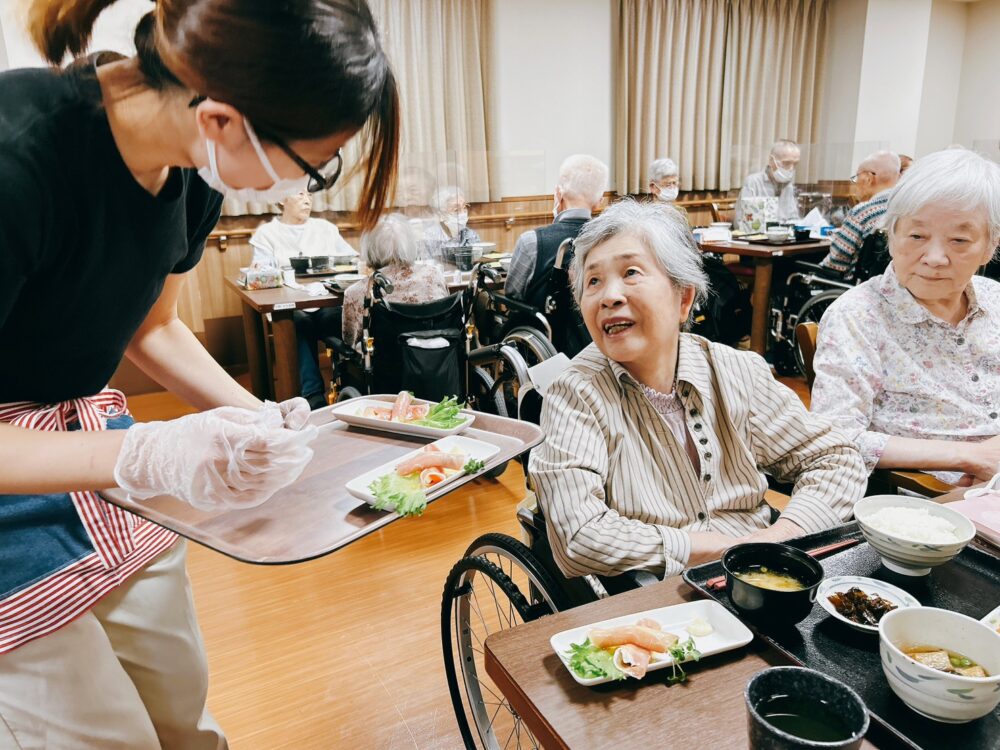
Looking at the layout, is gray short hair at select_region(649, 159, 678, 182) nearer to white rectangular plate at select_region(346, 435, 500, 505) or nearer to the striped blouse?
the striped blouse

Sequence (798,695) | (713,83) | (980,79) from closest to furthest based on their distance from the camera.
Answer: (798,695) < (713,83) < (980,79)

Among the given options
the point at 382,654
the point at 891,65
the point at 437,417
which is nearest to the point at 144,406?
the point at 382,654

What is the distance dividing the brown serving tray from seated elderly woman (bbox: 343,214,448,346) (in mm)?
1935

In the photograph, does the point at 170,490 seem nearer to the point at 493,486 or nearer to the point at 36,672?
the point at 36,672

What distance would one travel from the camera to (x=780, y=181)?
20.8 ft

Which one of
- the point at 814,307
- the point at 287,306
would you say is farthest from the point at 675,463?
the point at 814,307

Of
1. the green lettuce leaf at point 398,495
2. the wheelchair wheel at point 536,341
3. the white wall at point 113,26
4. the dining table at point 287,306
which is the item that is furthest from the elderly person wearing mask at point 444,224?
the white wall at point 113,26

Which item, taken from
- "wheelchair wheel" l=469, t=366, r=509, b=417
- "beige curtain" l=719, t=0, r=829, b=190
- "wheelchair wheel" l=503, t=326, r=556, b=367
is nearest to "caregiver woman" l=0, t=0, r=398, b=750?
"wheelchair wheel" l=503, t=326, r=556, b=367

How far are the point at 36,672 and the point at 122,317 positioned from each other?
488 millimetres

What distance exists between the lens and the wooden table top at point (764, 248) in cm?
464

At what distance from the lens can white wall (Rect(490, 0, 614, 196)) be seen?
5.96m

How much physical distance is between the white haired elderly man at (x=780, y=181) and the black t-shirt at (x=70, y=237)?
6.03m

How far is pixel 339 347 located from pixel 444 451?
2152 millimetres

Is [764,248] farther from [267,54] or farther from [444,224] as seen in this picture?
[267,54]
